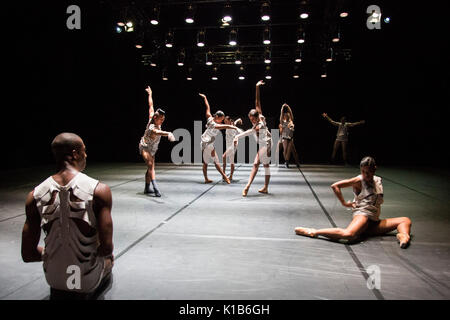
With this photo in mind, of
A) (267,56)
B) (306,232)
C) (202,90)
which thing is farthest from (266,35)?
(306,232)

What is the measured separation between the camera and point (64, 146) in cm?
170

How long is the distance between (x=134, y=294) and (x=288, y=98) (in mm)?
13893

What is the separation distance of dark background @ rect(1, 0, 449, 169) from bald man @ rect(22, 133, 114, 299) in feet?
26.0

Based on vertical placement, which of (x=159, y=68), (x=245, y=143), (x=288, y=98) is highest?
(x=159, y=68)

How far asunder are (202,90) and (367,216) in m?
13.0

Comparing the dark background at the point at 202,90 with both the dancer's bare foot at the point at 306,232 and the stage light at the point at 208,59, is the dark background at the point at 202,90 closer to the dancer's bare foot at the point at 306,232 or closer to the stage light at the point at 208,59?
the stage light at the point at 208,59

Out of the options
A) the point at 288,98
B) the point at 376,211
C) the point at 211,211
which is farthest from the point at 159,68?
the point at 376,211

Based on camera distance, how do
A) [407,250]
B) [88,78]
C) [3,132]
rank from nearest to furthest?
[407,250] < [3,132] < [88,78]

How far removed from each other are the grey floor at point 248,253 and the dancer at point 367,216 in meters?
0.10

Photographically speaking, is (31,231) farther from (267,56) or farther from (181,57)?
(267,56)

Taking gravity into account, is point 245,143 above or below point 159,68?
below

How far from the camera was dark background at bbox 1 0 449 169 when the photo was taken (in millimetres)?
8961
